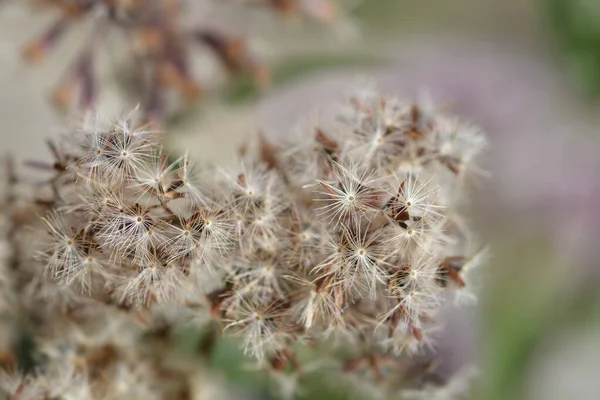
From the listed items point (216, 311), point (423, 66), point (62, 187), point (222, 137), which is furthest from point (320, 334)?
point (423, 66)

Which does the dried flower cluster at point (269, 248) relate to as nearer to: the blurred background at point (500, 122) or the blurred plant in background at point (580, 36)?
the blurred background at point (500, 122)

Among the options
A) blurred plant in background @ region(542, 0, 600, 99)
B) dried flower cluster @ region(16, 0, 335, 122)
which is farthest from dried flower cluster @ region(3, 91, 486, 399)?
blurred plant in background @ region(542, 0, 600, 99)

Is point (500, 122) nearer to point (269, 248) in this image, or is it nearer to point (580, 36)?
point (580, 36)

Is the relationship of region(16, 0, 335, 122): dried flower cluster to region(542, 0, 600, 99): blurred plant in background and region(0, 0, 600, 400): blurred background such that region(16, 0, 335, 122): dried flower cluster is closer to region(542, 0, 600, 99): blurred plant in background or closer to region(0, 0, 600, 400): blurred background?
region(0, 0, 600, 400): blurred background

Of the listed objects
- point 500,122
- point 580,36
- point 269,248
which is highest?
point 580,36

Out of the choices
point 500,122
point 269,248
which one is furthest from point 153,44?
point 500,122

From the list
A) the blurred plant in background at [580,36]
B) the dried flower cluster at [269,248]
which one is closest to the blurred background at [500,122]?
the blurred plant in background at [580,36]

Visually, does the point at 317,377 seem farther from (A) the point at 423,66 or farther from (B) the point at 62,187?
(A) the point at 423,66
